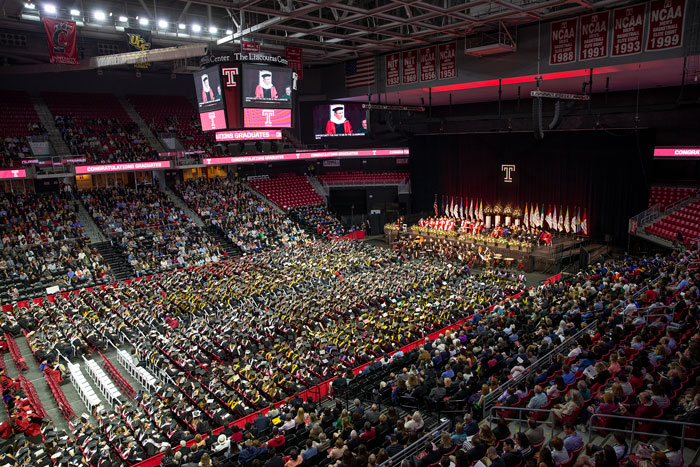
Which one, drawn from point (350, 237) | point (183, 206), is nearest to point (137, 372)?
point (183, 206)

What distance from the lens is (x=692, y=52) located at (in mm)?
19250

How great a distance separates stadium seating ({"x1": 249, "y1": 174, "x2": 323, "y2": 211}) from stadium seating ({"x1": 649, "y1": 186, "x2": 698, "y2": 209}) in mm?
23072

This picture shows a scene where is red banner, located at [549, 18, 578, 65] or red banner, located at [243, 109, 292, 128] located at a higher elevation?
red banner, located at [549, 18, 578, 65]

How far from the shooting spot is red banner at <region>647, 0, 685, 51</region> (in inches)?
771

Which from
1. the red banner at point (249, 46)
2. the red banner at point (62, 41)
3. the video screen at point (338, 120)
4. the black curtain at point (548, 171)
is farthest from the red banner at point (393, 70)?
the red banner at point (62, 41)

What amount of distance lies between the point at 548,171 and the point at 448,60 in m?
10.1

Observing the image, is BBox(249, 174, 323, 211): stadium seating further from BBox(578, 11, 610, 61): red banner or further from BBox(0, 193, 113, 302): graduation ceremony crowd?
BBox(578, 11, 610, 61): red banner

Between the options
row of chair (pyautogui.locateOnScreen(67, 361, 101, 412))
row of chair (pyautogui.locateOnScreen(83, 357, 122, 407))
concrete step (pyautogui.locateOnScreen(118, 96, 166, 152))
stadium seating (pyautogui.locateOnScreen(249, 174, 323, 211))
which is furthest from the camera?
stadium seating (pyautogui.locateOnScreen(249, 174, 323, 211))

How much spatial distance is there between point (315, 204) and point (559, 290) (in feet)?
79.0

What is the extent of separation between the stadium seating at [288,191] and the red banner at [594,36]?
73.8 ft

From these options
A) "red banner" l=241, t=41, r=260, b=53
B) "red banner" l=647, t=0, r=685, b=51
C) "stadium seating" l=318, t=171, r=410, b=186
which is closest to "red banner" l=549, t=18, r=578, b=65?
"red banner" l=647, t=0, r=685, b=51

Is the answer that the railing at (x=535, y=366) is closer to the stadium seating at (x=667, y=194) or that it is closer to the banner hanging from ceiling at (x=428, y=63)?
the stadium seating at (x=667, y=194)

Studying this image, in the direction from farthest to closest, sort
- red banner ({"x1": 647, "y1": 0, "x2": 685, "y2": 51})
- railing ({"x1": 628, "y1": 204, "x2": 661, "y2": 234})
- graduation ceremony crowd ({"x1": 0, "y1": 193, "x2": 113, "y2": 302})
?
railing ({"x1": 628, "y1": 204, "x2": 661, "y2": 234})
graduation ceremony crowd ({"x1": 0, "y1": 193, "x2": 113, "y2": 302})
red banner ({"x1": 647, "y1": 0, "x2": 685, "y2": 51})

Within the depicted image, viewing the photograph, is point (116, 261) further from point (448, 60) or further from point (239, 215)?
point (448, 60)
